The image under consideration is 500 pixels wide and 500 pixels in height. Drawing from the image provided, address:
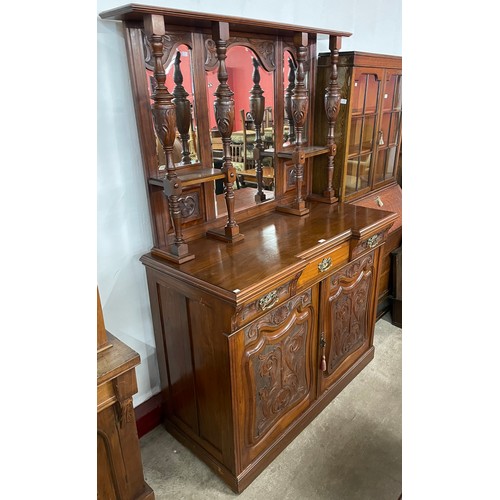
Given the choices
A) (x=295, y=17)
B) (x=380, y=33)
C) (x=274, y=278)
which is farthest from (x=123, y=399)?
(x=380, y=33)

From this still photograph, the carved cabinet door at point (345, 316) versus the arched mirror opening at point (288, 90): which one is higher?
the arched mirror opening at point (288, 90)

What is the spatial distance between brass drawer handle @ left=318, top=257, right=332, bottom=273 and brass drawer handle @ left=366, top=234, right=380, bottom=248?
31 cm

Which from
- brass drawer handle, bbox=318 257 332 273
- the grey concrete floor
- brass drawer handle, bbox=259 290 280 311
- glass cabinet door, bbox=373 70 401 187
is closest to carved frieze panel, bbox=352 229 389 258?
brass drawer handle, bbox=318 257 332 273

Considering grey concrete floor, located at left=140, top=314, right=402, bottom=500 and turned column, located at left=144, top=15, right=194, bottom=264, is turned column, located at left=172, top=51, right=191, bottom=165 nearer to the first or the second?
turned column, located at left=144, top=15, right=194, bottom=264

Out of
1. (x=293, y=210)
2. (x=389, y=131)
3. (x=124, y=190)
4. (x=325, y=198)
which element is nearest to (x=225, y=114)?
(x=124, y=190)

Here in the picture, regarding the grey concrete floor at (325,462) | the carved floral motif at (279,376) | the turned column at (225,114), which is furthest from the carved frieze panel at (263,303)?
the grey concrete floor at (325,462)

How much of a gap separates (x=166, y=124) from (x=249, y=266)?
0.57 metres

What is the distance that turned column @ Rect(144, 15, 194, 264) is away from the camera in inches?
49.1

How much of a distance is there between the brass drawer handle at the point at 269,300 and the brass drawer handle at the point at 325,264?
304 mm

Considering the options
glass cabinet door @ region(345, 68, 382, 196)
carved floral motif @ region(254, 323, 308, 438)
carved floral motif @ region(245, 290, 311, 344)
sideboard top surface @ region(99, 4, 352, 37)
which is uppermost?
sideboard top surface @ region(99, 4, 352, 37)

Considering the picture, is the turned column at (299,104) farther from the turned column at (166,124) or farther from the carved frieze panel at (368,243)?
the turned column at (166,124)

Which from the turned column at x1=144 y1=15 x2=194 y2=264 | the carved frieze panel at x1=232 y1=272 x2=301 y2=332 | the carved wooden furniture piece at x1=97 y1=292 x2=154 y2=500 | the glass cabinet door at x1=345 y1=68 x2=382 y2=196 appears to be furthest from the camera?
the glass cabinet door at x1=345 y1=68 x2=382 y2=196

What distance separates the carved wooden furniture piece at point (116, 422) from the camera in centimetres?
114
